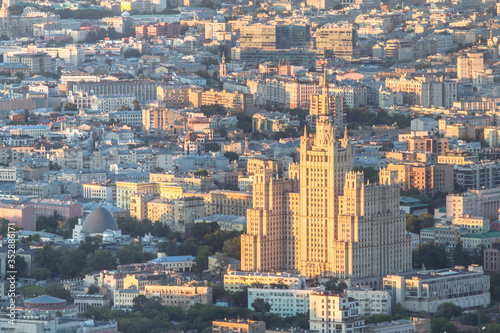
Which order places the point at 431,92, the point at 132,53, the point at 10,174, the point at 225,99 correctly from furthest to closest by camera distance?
the point at 132,53 → the point at 431,92 → the point at 225,99 → the point at 10,174

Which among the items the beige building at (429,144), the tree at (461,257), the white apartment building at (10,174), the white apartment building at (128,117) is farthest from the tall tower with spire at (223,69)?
the tree at (461,257)

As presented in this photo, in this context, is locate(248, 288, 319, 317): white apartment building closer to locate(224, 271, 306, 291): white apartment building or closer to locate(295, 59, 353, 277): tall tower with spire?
locate(224, 271, 306, 291): white apartment building

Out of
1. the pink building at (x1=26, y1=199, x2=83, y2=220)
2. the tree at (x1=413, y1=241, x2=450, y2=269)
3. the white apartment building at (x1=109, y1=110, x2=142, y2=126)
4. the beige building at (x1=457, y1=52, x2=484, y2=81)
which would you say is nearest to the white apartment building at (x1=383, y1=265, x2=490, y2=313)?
the tree at (x1=413, y1=241, x2=450, y2=269)

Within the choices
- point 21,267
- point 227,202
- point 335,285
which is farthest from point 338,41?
point 335,285

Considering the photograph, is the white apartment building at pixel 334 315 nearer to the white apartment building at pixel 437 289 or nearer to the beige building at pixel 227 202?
the white apartment building at pixel 437 289

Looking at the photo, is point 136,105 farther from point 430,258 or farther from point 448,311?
point 448,311
